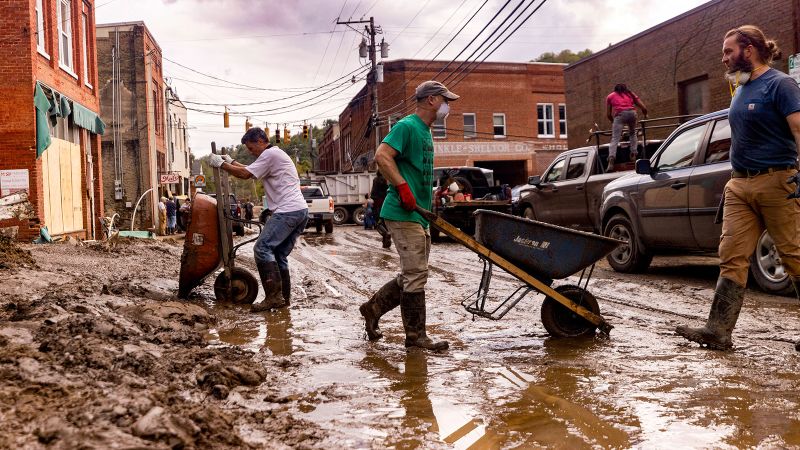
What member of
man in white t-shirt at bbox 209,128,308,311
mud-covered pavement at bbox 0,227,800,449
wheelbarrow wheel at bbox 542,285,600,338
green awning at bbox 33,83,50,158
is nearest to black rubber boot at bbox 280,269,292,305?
man in white t-shirt at bbox 209,128,308,311

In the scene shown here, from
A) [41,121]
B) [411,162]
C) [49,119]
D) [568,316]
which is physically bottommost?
[568,316]

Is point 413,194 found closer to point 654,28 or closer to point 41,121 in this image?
point 41,121

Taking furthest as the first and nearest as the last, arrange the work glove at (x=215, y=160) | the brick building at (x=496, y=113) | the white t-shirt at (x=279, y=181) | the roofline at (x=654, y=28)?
1. the brick building at (x=496, y=113)
2. the roofline at (x=654, y=28)
3. the white t-shirt at (x=279, y=181)
4. the work glove at (x=215, y=160)

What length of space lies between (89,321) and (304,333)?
1.67 m

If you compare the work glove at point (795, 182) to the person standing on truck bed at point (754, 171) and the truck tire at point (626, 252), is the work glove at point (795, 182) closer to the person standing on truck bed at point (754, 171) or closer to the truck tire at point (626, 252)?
the person standing on truck bed at point (754, 171)

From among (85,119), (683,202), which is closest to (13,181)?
(85,119)

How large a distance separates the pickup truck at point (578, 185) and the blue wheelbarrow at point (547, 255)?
6664 millimetres

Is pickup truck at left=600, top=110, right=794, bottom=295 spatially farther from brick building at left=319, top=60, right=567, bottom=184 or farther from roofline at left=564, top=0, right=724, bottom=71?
brick building at left=319, top=60, right=567, bottom=184

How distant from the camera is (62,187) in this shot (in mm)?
17656

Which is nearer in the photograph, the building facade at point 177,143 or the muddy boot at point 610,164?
the muddy boot at point 610,164

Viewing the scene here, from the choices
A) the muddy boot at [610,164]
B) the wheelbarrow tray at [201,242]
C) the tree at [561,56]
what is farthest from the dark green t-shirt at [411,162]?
the tree at [561,56]

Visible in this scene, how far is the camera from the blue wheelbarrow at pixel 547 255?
16.9 feet

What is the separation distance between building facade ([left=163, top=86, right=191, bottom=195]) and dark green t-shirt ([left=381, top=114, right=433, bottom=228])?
36.9 metres

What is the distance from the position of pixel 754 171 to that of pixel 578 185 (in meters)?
7.87
